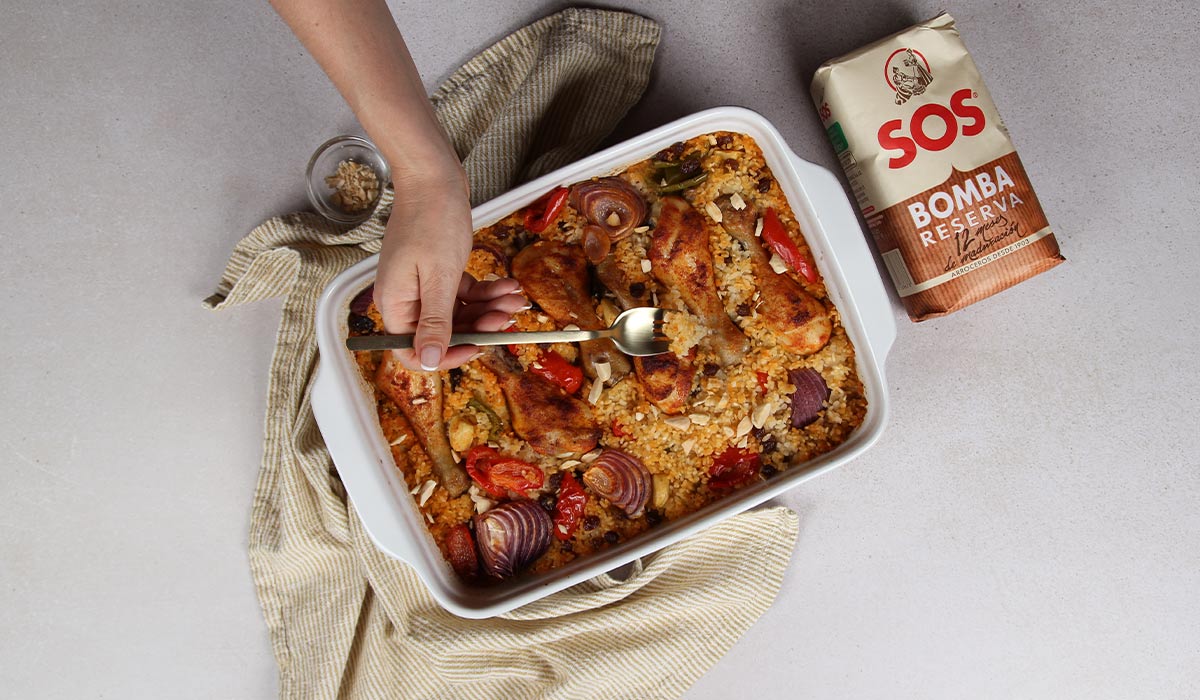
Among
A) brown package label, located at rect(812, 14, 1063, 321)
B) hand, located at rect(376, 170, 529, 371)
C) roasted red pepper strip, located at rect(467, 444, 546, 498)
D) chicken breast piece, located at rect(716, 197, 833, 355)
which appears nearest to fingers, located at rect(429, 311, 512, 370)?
hand, located at rect(376, 170, 529, 371)

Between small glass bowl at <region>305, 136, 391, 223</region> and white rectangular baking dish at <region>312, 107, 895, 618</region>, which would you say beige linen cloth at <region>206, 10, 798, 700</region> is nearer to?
small glass bowl at <region>305, 136, 391, 223</region>

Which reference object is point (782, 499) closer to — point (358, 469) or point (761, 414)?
point (761, 414)

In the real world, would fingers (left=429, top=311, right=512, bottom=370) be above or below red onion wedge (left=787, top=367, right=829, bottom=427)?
above

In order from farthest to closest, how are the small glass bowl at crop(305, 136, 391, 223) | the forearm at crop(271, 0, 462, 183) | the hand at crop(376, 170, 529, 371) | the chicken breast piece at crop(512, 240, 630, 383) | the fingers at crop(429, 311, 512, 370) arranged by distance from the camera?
the small glass bowl at crop(305, 136, 391, 223) → the chicken breast piece at crop(512, 240, 630, 383) → the fingers at crop(429, 311, 512, 370) → the hand at crop(376, 170, 529, 371) → the forearm at crop(271, 0, 462, 183)

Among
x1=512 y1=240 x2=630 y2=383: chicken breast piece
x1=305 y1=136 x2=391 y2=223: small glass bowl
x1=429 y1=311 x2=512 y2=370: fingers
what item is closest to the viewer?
x1=429 y1=311 x2=512 y2=370: fingers

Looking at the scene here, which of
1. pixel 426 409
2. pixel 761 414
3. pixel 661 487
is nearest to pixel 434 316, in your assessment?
pixel 426 409

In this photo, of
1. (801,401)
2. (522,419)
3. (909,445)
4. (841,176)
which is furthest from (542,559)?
(841,176)
